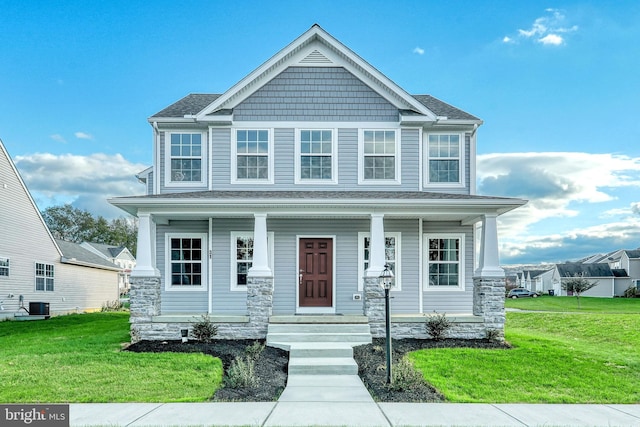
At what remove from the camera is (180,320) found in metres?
11.4

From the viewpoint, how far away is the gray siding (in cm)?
1359

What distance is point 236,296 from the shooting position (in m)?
13.3

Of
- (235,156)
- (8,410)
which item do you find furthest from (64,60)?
(8,410)

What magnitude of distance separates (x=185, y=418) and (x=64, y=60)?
671 inches

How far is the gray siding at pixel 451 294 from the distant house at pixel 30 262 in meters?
17.4

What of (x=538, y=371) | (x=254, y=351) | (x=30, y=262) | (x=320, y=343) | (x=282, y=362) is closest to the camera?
(x=538, y=371)

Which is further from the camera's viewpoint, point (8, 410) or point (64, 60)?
point (64, 60)

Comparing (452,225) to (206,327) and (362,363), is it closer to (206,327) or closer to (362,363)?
(362,363)

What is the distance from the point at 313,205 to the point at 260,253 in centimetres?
179

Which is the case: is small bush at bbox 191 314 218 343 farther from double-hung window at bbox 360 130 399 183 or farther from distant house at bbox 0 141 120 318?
distant house at bbox 0 141 120 318

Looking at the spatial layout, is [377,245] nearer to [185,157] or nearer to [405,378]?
[405,378]

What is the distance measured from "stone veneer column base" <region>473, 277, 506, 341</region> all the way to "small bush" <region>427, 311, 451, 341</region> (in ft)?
3.53

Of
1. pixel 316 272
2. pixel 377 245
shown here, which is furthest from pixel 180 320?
Result: pixel 377 245

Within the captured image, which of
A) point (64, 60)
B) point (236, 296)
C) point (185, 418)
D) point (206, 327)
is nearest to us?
point (185, 418)
